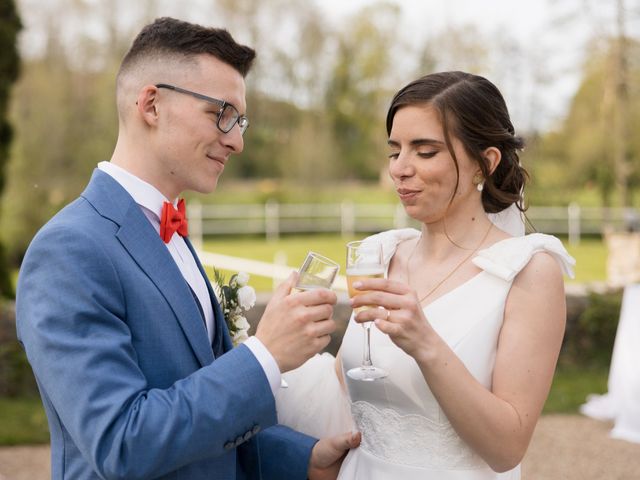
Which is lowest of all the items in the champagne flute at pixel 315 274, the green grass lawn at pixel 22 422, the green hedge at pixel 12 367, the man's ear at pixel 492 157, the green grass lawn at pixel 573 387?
the green grass lawn at pixel 573 387

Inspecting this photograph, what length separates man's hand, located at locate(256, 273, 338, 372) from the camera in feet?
6.56

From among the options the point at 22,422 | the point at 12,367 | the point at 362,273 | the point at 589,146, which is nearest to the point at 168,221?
the point at 362,273

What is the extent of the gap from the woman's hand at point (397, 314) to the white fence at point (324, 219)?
2737 cm

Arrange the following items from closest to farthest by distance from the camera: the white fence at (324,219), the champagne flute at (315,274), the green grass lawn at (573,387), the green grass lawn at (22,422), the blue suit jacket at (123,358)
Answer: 1. the blue suit jacket at (123,358)
2. the champagne flute at (315,274)
3. the green grass lawn at (22,422)
4. the green grass lawn at (573,387)
5. the white fence at (324,219)

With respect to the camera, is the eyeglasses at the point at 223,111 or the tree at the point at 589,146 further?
the tree at the point at 589,146

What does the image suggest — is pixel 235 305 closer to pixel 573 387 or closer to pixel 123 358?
pixel 123 358

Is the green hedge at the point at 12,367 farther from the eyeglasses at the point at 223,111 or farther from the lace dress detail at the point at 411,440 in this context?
the eyeglasses at the point at 223,111

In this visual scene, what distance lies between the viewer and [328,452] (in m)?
2.75

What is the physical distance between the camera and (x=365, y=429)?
9.20 ft

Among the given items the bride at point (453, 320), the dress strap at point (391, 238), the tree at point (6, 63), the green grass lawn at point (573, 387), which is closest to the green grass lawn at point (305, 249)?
the tree at point (6, 63)

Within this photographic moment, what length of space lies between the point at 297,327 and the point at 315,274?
0.78ft

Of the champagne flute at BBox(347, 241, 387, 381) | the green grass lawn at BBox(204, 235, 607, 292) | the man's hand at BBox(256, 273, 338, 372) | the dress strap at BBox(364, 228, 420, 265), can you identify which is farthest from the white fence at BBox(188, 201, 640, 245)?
the man's hand at BBox(256, 273, 338, 372)

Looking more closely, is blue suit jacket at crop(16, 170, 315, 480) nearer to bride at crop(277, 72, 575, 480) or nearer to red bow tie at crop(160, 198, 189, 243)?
red bow tie at crop(160, 198, 189, 243)

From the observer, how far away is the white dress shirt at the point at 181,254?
6.57 ft
